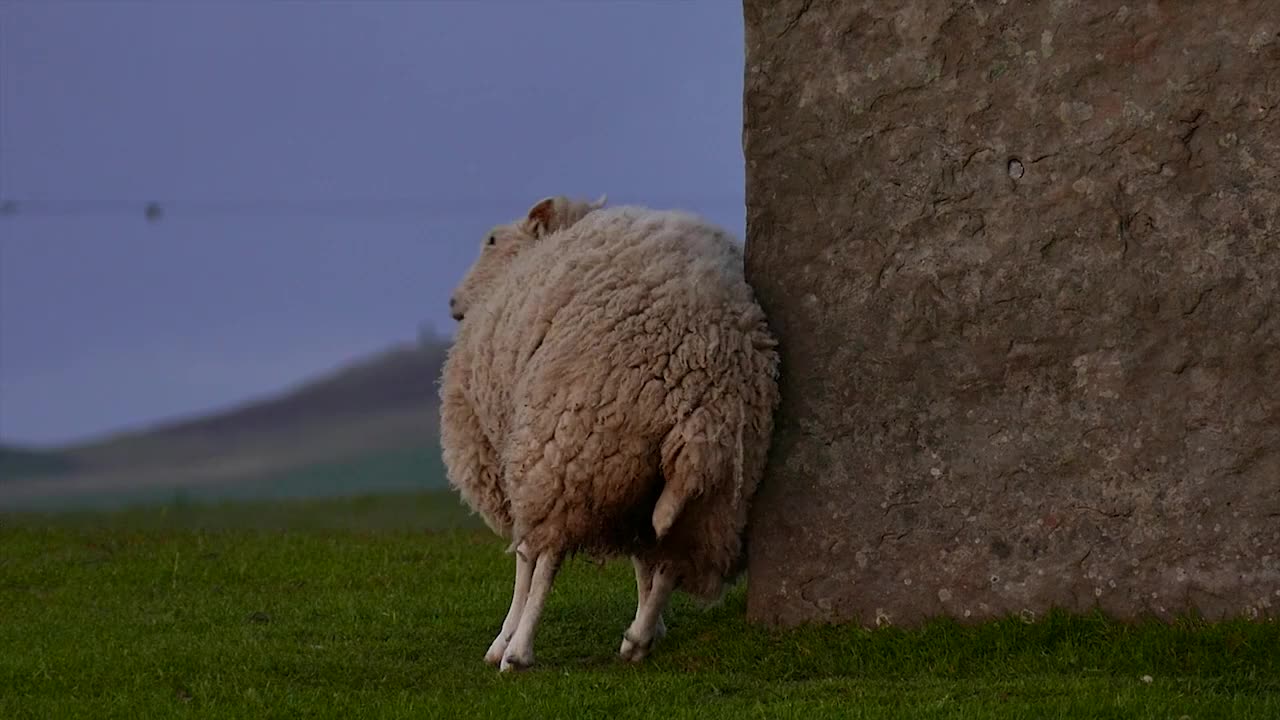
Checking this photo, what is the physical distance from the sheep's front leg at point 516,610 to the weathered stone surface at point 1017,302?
3.68ft

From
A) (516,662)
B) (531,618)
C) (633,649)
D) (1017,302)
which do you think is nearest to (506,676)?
(516,662)

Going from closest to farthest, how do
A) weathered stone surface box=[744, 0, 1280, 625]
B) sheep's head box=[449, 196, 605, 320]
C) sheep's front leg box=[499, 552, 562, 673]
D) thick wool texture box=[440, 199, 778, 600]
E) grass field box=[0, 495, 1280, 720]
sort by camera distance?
grass field box=[0, 495, 1280, 720] < weathered stone surface box=[744, 0, 1280, 625] < thick wool texture box=[440, 199, 778, 600] < sheep's front leg box=[499, 552, 562, 673] < sheep's head box=[449, 196, 605, 320]

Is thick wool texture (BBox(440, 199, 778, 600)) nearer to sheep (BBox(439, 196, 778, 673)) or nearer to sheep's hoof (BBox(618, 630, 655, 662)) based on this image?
sheep (BBox(439, 196, 778, 673))

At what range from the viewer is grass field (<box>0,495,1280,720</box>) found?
7688 millimetres

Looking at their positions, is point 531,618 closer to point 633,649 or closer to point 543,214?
point 633,649

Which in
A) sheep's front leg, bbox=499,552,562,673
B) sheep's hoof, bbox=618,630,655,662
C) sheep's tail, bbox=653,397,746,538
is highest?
sheep's tail, bbox=653,397,746,538

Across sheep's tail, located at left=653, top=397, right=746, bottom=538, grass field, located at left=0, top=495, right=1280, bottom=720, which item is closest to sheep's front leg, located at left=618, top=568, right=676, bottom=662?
grass field, located at left=0, top=495, right=1280, bottom=720

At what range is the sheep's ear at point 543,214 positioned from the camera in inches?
386

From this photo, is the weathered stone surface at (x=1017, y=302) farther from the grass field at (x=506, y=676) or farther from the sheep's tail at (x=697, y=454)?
the sheep's tail at (x=697, y=454)

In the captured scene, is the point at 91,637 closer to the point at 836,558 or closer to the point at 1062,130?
the point at 836,558

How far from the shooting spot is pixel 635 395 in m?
8.32

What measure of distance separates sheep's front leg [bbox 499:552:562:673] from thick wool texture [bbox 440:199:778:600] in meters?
0.09

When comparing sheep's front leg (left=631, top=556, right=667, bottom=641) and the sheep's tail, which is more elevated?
the sheep's tail

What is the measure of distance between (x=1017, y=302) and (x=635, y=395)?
1.75 meters
